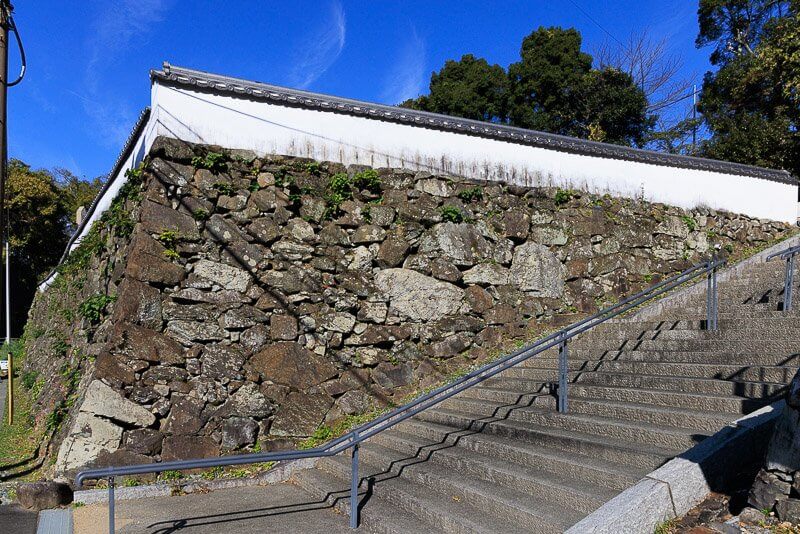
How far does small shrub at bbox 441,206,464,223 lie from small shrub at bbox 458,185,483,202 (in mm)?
263

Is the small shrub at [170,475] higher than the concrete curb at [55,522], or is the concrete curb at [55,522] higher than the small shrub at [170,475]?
the small shrub at [170,475]

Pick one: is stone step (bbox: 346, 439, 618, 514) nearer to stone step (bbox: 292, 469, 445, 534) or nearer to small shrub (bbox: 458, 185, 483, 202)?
stone step (bbox: 292, 469, 445, 534)

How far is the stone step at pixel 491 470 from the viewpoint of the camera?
358cm

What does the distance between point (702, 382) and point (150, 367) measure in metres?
5.11

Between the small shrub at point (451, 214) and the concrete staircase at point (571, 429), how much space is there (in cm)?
224

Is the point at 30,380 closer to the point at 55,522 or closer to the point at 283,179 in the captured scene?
the point at 55,522

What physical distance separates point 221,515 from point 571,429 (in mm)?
2982

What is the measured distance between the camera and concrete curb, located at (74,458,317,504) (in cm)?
495

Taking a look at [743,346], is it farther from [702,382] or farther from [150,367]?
[150,367]

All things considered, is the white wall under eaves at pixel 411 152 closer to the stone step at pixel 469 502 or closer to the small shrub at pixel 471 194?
the small shrub at pixel 471 194

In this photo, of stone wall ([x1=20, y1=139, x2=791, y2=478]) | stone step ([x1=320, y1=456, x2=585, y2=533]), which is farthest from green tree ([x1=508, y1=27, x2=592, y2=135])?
stone step ([x1=320, y1=456, x2=585, y2=533])

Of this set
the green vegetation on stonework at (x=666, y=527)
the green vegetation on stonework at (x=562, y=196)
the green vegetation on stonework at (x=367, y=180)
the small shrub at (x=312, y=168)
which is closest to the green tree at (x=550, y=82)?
the green vegetation on stonework at (x=562, y=196)

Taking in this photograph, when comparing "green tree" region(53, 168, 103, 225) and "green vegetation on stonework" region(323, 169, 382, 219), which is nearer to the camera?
"green vegetation on stonework" region(323, 169, 382, 219)

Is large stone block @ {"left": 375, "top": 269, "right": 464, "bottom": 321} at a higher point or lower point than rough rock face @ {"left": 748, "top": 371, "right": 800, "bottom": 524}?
higher
